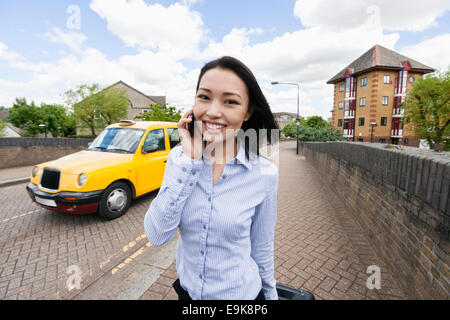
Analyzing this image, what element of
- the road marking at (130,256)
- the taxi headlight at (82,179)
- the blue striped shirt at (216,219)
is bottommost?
the road marking at (130,256)

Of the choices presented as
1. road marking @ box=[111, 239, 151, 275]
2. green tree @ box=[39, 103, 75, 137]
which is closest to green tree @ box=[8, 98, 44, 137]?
green tree @ box=[39, 103, 75, 137]

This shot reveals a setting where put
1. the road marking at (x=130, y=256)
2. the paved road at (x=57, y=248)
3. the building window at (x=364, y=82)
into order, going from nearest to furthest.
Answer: the paved road at (x=57, y=248), the road marking at (x=130, y=256), the building window at (x=364, y=82)

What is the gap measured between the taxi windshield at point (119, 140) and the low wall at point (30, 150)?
9887 millimetres

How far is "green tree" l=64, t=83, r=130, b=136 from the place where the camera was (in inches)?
1139

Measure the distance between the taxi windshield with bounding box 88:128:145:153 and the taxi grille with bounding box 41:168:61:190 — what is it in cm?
127

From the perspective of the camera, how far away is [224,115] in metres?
1.26

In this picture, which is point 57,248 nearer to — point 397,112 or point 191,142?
point 191,142

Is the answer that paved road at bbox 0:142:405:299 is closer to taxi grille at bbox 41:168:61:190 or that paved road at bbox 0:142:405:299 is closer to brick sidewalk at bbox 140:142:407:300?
brick sidewalk at bbox 140:142:407:300

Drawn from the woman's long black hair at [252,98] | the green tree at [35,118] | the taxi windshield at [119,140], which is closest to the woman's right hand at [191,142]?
the woman's long black hair at [252,98]

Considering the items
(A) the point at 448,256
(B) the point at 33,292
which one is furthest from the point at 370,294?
(B) the point at 33,292

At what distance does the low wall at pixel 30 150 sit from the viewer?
11.6m

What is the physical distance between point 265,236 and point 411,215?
2.10 meters

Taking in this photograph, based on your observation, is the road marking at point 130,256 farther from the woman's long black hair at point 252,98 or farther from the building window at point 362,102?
the building window at point 362,102
